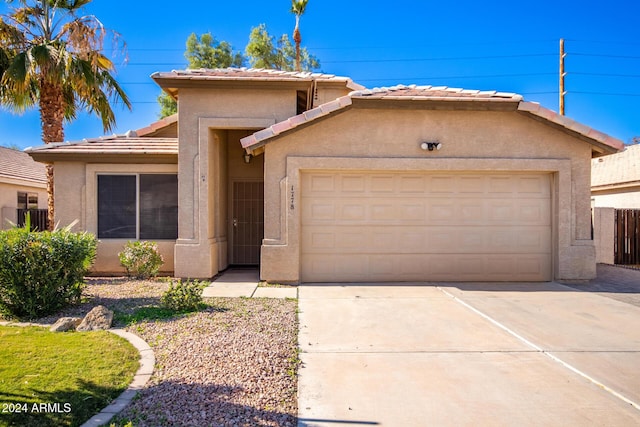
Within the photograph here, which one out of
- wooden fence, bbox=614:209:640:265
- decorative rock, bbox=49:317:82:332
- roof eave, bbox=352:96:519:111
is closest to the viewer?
decorative rock, bbox=49:317:82:332

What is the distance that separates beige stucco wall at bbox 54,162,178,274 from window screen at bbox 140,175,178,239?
26 centimetres

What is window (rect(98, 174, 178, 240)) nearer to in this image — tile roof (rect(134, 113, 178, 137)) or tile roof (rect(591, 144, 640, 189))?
tile roof (rect(134, 113, 178, 137))

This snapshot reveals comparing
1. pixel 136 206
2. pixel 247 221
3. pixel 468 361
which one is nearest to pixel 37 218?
pixel 136 206

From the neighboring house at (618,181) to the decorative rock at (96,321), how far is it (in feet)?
59.5

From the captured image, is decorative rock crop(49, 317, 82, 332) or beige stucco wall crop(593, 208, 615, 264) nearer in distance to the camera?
decorative rock crop(49, 317, 82, 332)

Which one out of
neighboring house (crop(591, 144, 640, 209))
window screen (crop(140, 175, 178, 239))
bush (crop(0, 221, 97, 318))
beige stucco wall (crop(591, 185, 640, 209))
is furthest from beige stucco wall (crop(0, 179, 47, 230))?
beige stucco wall (crop(591, 185, 640, 209))

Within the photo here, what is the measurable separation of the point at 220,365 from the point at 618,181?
18.0 meters

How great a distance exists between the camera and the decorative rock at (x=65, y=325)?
5.90 m

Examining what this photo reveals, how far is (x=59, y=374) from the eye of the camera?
4363 mm

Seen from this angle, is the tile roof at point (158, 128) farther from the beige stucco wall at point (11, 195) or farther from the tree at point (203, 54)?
the tree at point (203, 54)

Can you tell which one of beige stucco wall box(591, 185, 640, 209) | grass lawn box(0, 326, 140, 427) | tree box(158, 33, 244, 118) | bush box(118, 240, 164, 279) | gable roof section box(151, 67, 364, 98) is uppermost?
tree box(158, 33, 244, 118)

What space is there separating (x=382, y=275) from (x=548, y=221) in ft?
14.0

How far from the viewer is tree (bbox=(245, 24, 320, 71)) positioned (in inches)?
1096

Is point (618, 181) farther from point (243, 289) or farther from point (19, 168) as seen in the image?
point (19, 168)
